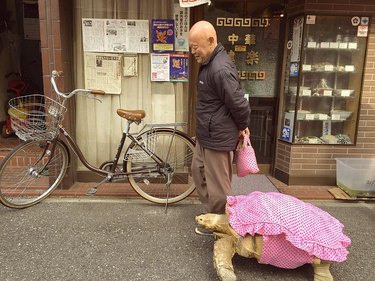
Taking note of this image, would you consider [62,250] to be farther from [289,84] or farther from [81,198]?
[289,84]

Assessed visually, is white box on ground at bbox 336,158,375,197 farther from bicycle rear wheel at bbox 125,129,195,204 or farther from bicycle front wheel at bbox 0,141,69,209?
bicycle front wheel at bbox 0,141,69,209

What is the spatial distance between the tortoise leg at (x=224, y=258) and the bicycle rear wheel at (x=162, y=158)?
1.30 meters

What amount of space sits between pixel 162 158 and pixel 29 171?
154 centimetres

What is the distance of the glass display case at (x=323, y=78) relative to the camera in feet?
15.3

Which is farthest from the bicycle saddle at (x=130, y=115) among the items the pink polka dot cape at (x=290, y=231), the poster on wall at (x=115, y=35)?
the pink polka dot cape at (x=290, y=231)

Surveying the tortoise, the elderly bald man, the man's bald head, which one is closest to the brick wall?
the elderly bald man

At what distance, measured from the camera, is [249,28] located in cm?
491

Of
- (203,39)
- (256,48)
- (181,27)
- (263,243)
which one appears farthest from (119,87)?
(263,243)

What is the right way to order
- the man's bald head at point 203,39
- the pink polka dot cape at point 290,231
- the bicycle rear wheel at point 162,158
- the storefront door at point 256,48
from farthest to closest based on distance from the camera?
1. the storefront door at point 256,48
2. the bicycle rear wheel at point 162,158
3. the man's bald head at point 203,39
4. the pink polka dot cape at point 290,231

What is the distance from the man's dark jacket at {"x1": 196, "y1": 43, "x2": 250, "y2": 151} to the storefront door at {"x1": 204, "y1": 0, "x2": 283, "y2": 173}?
6.28 ft

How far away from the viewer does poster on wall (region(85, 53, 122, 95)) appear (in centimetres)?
455

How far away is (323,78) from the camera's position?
4.90 metres

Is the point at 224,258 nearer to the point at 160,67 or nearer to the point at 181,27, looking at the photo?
the point at 160,67

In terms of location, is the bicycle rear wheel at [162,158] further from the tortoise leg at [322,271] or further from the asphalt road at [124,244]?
the tortoise leg at [322,271]
